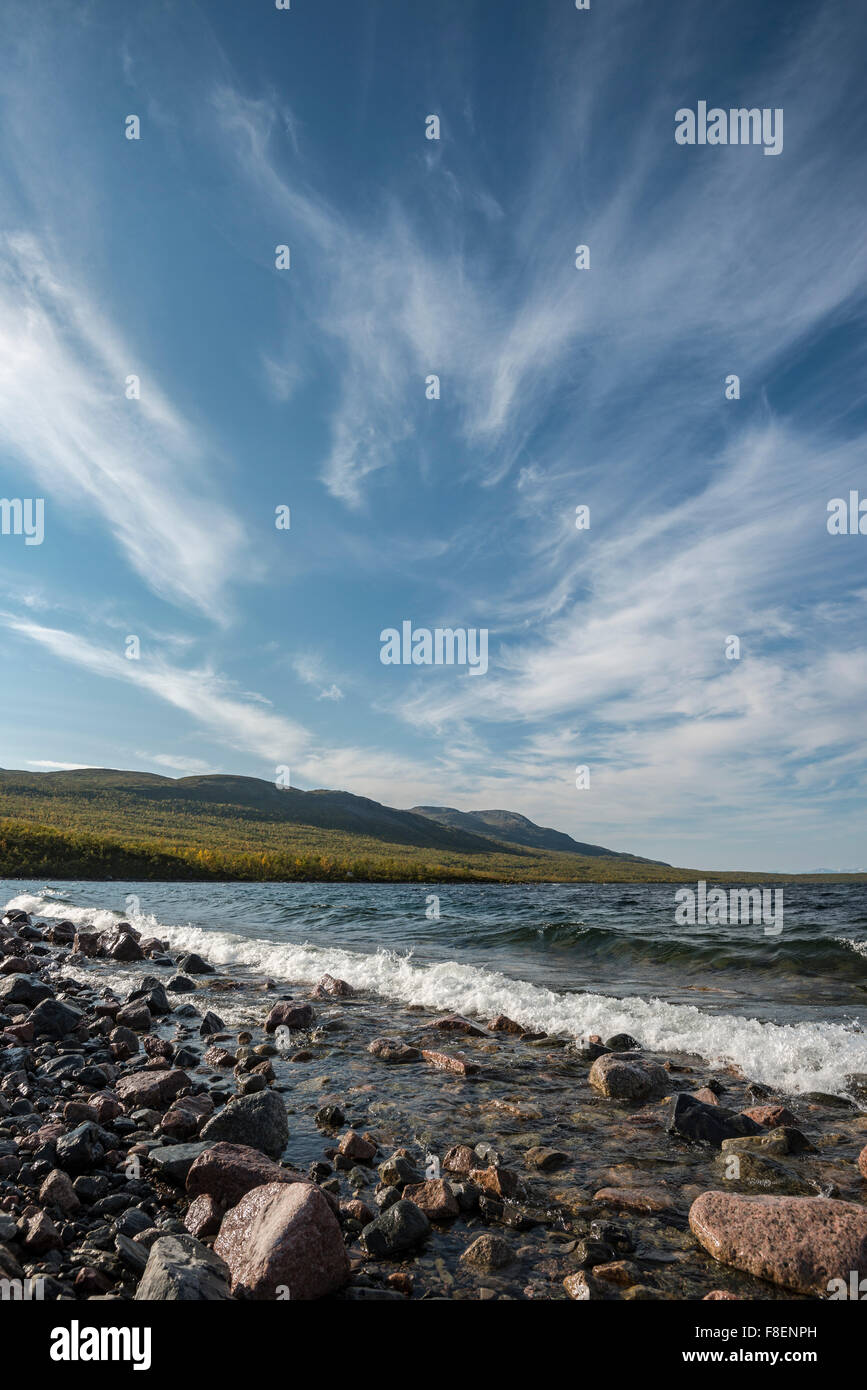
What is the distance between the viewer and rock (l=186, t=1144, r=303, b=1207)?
18.7 ft

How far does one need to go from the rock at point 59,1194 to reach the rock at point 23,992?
8973 mm

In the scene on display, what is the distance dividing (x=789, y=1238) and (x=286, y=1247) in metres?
3.81

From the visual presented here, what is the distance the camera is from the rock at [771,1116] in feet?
25.4

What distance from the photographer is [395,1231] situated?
16.9ft

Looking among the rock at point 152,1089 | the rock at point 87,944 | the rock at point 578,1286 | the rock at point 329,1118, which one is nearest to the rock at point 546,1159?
the rock at point 578,1286

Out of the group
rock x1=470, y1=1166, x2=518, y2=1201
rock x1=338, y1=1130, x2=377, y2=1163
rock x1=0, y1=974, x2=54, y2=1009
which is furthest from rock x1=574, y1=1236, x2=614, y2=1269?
rock x1=0, y1=974, x2=54, y2=1009

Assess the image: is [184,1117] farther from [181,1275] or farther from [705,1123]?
[705,1123]

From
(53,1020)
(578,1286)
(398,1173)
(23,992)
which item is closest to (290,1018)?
(53,1020)

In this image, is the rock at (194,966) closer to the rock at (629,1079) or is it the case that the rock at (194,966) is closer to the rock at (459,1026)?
the rock at (459,1026)

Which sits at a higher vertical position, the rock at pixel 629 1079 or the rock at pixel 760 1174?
the rock at pixel 760 1174

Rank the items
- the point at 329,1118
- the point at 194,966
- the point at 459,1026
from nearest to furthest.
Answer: the point at 329,1118, the point at 459,1026, the point at 194,966

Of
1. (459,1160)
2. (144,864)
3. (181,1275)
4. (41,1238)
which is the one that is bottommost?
(144,864)
